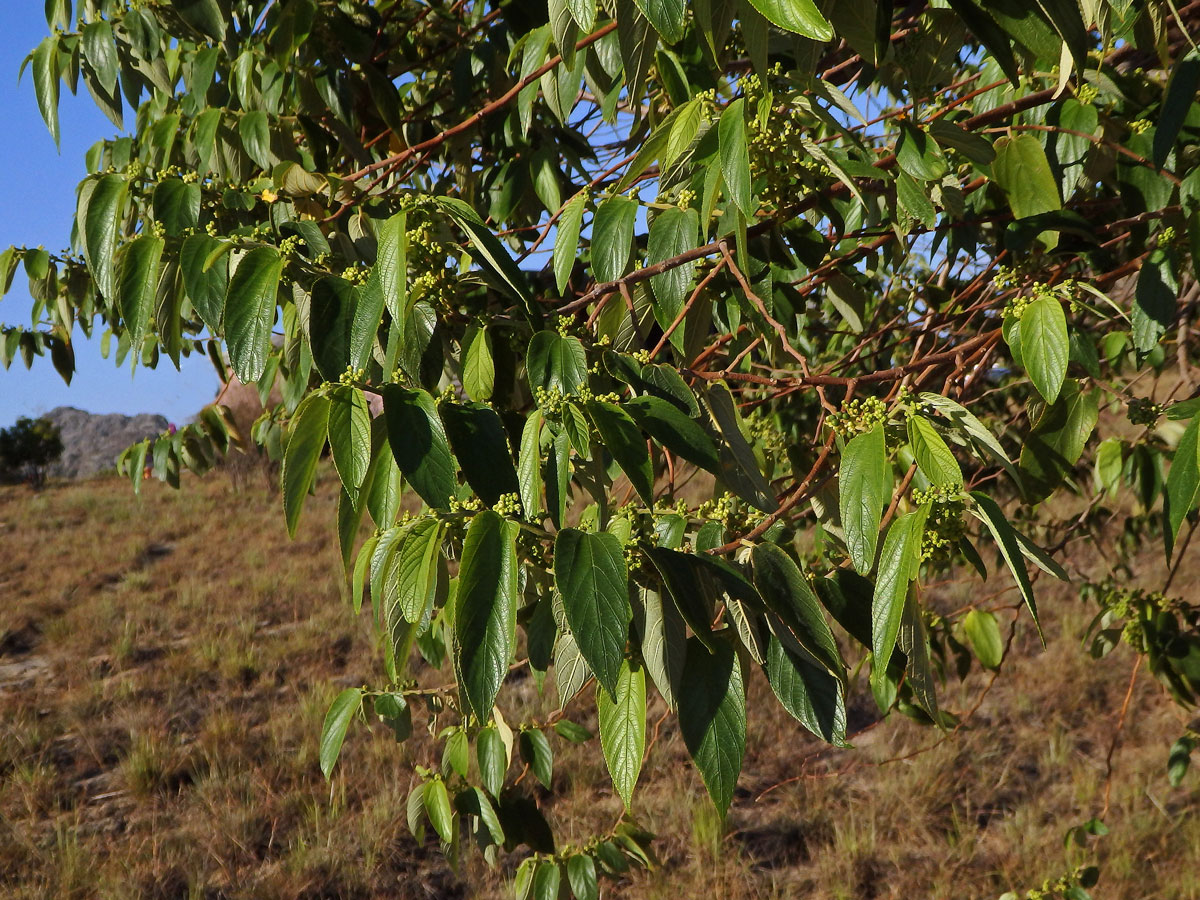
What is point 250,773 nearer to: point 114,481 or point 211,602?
point 211,602

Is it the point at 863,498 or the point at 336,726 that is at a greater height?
the point at 863,498

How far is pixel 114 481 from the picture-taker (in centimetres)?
1504

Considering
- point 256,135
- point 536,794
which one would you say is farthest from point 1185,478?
point 536,794

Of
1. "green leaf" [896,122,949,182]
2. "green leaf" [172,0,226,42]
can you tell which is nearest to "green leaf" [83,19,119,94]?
"green leaf" [172,0,226,42]

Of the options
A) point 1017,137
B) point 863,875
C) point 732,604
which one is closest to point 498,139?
point 1017,137

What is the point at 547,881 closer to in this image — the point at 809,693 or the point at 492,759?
the point at 492,759

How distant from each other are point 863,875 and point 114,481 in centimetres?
1480

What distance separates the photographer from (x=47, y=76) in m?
1.52

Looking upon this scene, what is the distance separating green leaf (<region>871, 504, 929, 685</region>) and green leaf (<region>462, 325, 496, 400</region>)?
1.55 feet

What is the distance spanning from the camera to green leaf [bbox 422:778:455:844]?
66.5 inches

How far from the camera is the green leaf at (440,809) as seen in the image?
169cm

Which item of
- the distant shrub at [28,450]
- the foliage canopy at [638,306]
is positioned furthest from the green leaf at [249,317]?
the distant shrub at [28,450]

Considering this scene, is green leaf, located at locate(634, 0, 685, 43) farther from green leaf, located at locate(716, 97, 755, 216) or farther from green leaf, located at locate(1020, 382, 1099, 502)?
green leaf, located at locate(1020, 382, 1099, 502)

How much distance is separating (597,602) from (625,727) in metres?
0.17
